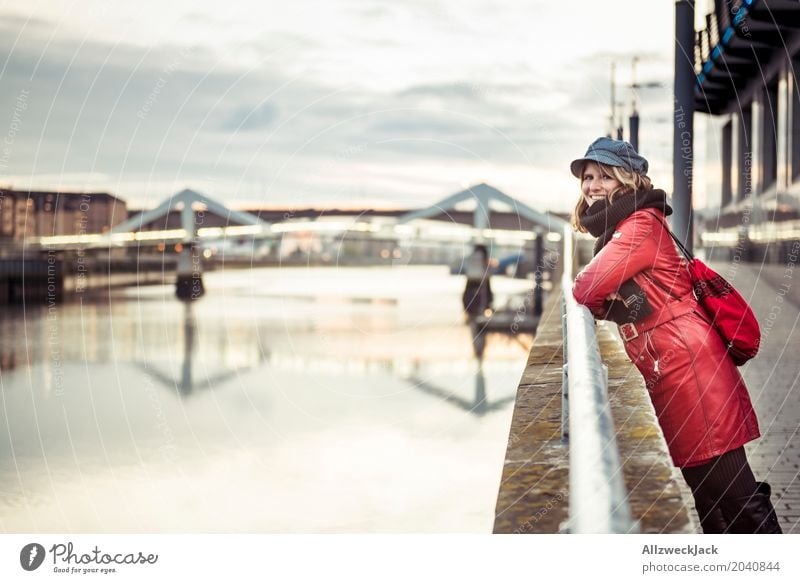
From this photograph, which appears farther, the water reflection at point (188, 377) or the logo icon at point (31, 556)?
the water reflection at point (188, 377)

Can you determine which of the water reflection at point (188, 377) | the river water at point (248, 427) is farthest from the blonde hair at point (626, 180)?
the water reflection at point (188, 377)

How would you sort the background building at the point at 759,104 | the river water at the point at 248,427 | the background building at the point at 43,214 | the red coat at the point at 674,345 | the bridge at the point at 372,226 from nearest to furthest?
the red coat at the point at 674,345, the river water at the point at 248,427, the background building at the point at 759,104, the bridge at the point at 372,226, the background building at the point at 43,214

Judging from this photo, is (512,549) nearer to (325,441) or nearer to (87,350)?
(325,441)

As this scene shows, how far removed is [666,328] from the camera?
2.59 m

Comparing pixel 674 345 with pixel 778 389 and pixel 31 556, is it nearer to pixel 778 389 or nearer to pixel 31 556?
pixel 31 556

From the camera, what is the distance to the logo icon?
11.1 feet

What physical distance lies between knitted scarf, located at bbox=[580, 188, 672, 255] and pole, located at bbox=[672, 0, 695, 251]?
2117mm

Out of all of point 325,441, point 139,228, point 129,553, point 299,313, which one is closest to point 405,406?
point 325,441

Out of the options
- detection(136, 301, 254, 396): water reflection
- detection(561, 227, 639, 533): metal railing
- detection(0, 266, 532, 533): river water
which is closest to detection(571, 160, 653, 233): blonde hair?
detection(561, 227, 639, 533): metal railing

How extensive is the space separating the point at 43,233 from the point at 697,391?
71.7 m

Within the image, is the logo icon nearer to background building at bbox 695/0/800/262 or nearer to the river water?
the river water

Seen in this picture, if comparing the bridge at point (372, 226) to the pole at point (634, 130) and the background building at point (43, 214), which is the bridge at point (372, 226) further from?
the pole at point (634, 130)

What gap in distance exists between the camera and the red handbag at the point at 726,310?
8.57 feet

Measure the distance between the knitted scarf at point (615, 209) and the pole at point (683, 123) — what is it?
83.3 inches
